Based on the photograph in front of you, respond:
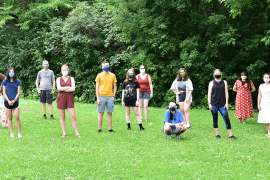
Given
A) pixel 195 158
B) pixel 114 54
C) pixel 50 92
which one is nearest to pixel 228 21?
pixel 114 54

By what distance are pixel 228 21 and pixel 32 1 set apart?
1746 centimetres

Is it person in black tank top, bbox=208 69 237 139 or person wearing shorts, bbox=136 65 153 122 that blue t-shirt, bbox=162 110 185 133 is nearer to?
person in black tank top, bbox=208 69 237 139

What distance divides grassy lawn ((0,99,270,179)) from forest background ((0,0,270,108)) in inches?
337

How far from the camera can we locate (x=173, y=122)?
865 cm

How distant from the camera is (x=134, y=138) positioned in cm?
868

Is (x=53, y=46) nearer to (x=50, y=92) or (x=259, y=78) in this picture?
(x=50, y=92)

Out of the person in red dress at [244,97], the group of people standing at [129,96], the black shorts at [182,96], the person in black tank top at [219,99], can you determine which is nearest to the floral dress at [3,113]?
the group of people standing at [129,96]

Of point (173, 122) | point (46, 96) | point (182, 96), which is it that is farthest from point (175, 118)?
point (46, 96)

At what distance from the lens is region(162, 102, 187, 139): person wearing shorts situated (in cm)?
848

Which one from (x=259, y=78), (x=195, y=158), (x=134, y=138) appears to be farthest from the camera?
(x=259, y=78)

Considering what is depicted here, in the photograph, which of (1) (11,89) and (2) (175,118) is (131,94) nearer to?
(2) (175,118)

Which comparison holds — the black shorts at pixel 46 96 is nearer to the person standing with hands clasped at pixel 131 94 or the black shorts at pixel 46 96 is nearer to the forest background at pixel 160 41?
the person standing with hands clasped at pixel 131 94

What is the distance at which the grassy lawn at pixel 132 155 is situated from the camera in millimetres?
5820

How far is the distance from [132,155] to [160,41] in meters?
12.2
